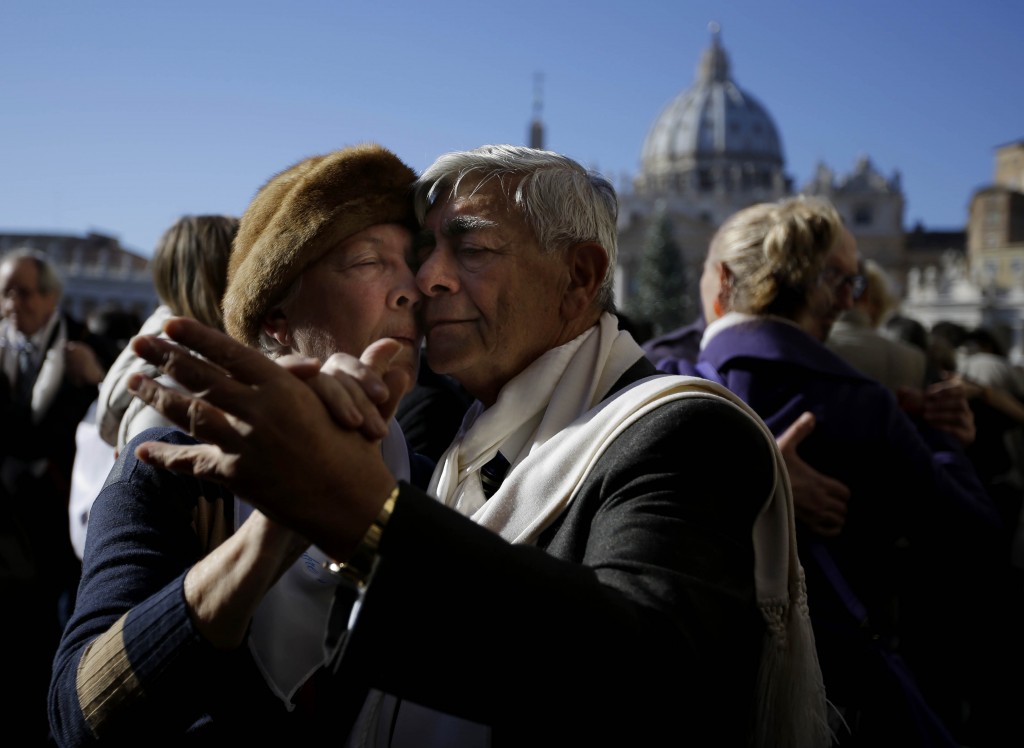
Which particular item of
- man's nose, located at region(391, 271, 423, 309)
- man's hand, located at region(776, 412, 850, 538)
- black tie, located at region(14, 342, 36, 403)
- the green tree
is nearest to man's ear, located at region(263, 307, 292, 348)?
man's nose, located at region(391, 271, 423, 309)

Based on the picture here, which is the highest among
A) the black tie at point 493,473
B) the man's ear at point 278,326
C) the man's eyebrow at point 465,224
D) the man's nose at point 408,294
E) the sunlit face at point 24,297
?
the man's eyebrow at point 465,224

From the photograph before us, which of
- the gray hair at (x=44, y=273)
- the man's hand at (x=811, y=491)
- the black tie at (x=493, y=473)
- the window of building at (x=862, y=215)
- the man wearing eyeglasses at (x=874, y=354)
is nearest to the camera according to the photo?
the black tie at (x=493, y=473)

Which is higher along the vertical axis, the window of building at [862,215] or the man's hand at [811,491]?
the man's hand at [811,491]

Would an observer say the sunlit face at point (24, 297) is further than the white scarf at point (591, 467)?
Yes

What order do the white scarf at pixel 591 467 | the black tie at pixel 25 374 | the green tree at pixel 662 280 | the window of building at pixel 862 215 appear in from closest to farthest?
the white scarf at pixel 591 467, the black tie at pixel 25 374, the green tree at pixel 662 280, the window of building at pixel 862 215

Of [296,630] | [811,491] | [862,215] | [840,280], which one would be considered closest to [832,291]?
[840,280]

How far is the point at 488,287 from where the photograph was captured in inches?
49.9

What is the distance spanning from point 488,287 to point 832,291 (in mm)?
1054

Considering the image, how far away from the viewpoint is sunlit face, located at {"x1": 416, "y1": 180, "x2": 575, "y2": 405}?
4.17 feet

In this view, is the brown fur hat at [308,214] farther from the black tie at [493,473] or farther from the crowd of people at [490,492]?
the black tie at [493,473]

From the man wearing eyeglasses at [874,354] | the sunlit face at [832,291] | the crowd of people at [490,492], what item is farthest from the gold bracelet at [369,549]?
the man wearing eyeglasses at [874,354]

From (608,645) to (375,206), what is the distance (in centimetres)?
74

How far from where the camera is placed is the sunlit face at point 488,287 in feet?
4.17

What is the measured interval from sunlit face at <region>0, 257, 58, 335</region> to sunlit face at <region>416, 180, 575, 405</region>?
283 centimetres
